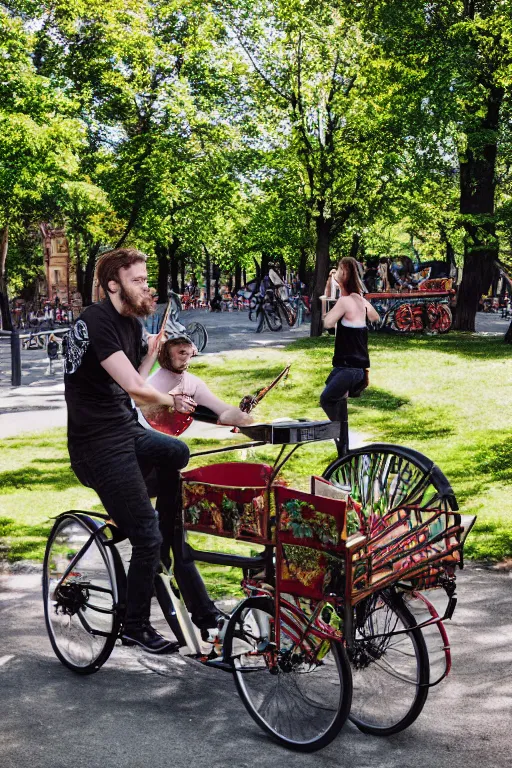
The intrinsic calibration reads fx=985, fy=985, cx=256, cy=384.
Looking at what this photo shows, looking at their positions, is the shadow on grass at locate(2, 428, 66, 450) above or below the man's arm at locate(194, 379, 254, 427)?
below

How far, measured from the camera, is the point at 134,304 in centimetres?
419

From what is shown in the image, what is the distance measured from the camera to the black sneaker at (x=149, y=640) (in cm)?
434

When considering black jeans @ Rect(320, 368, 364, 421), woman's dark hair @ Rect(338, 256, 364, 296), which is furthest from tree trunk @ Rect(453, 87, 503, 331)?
black jeans @ Rect(320, 368, 364, 421)

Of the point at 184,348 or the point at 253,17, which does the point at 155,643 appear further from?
the point at 253,17

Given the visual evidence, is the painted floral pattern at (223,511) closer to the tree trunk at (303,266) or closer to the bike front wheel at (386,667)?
the bike front wheel at (386,667)

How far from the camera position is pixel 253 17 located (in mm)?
28922

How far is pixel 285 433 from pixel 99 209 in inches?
1024

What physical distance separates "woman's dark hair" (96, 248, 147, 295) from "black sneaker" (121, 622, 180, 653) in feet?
4.92

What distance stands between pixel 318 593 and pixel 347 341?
5.55 metres

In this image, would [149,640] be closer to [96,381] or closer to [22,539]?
[96,381]

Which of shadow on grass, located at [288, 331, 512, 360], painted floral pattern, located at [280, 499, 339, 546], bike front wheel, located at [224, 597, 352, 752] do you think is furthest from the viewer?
shadow on grass, located at [288, 331, 512, 360]

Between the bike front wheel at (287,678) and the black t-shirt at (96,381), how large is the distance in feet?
3.12

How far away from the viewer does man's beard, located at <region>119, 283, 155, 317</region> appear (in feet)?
13.7

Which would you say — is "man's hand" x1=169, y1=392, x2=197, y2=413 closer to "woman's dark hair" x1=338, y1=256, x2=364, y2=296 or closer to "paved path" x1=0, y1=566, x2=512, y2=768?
"paved path" x1=0, y1=566, x2=512, y2=768
